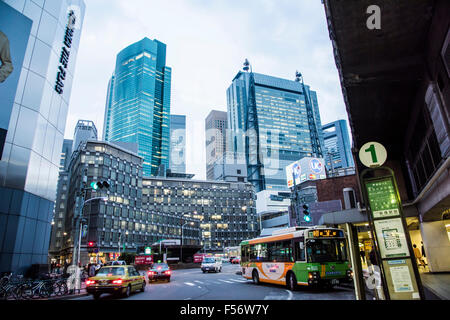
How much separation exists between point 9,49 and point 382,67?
25.2 meters

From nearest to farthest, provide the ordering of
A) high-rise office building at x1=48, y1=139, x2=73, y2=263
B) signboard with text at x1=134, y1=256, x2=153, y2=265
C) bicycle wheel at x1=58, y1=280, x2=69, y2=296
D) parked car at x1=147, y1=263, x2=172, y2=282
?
bicycle wheel at x1=58, y1=280, x2=69, y2=296, parked car at x1=147, y1=263, x2=172, y2=282, signboard with text at x1=134, y1=256, x2=153, y2=265, high-rise office building at x1=48, y1=139, x2=73, y2=263

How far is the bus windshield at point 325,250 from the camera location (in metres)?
14.4

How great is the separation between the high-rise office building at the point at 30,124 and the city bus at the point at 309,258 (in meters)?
18.9

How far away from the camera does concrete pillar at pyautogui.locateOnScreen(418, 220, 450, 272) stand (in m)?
18.6

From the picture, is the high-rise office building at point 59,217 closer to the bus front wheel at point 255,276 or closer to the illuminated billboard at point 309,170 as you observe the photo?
the illuminated billboard at point 309,170

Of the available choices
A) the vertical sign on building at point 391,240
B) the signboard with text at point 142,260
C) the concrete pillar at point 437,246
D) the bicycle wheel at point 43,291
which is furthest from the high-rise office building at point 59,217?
the vertical sign on building at point 391,240

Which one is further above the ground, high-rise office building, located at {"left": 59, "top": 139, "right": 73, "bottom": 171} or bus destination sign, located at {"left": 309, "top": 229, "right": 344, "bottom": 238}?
high-rise office building, located at {"left": 59, "top": 139, "right": 73, "bottom": 171}

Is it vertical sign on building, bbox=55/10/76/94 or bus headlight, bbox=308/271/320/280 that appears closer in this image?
bus headlight, bbox=308/271/320/280

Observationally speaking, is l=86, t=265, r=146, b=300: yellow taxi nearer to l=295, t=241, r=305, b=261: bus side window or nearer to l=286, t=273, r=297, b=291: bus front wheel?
l=286, t=273, r=297, b=291: bus front wheel

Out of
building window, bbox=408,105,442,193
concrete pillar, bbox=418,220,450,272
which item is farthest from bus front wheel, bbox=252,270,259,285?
building window, bbox=408,105,442,193

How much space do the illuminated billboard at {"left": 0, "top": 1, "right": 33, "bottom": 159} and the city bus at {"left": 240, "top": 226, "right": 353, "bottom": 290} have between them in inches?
827

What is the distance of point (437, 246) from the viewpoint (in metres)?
18.8

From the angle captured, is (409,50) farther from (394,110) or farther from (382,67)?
(394,110)
